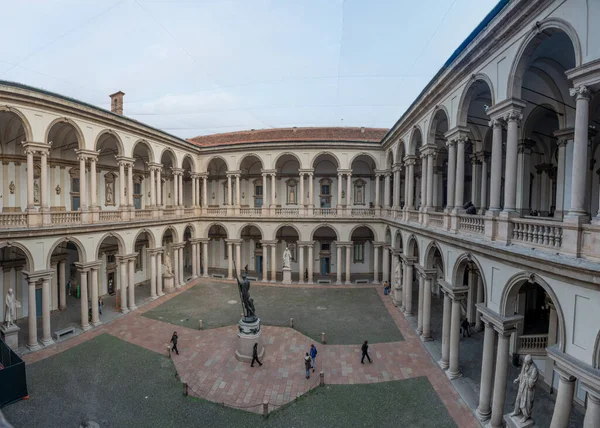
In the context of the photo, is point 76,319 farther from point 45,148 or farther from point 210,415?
point 210,415

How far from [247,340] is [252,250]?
18.4 meters

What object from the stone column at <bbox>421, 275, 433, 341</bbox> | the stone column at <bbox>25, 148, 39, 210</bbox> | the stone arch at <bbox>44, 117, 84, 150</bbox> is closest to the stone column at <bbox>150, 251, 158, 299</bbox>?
the stone column at <bbox>25, 148, 39, 210</bbox>

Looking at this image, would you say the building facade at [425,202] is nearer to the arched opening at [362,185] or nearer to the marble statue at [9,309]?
the arched opening at [362,185]

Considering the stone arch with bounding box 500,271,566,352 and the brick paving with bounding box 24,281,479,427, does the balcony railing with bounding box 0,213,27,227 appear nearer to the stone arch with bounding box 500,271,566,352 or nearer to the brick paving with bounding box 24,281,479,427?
the brick paving with bounding box 24,281,479,427

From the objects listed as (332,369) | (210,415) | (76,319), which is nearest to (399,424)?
(332,369)

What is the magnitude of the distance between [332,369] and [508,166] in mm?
10840

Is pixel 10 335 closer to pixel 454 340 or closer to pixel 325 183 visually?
pixel 454 340

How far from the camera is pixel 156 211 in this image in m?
24.1

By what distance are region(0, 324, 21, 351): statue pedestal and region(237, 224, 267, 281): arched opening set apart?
18.7 metres

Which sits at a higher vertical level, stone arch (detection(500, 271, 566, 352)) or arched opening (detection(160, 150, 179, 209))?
arched opening (detection(160, 150, 179, 209))

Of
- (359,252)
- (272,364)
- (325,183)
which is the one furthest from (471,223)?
(325,183)

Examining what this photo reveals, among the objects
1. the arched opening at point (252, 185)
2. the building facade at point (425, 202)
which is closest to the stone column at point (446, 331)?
the building facade at point (425, 202)

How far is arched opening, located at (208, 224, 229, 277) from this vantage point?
3338 cm

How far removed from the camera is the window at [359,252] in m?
31.5
